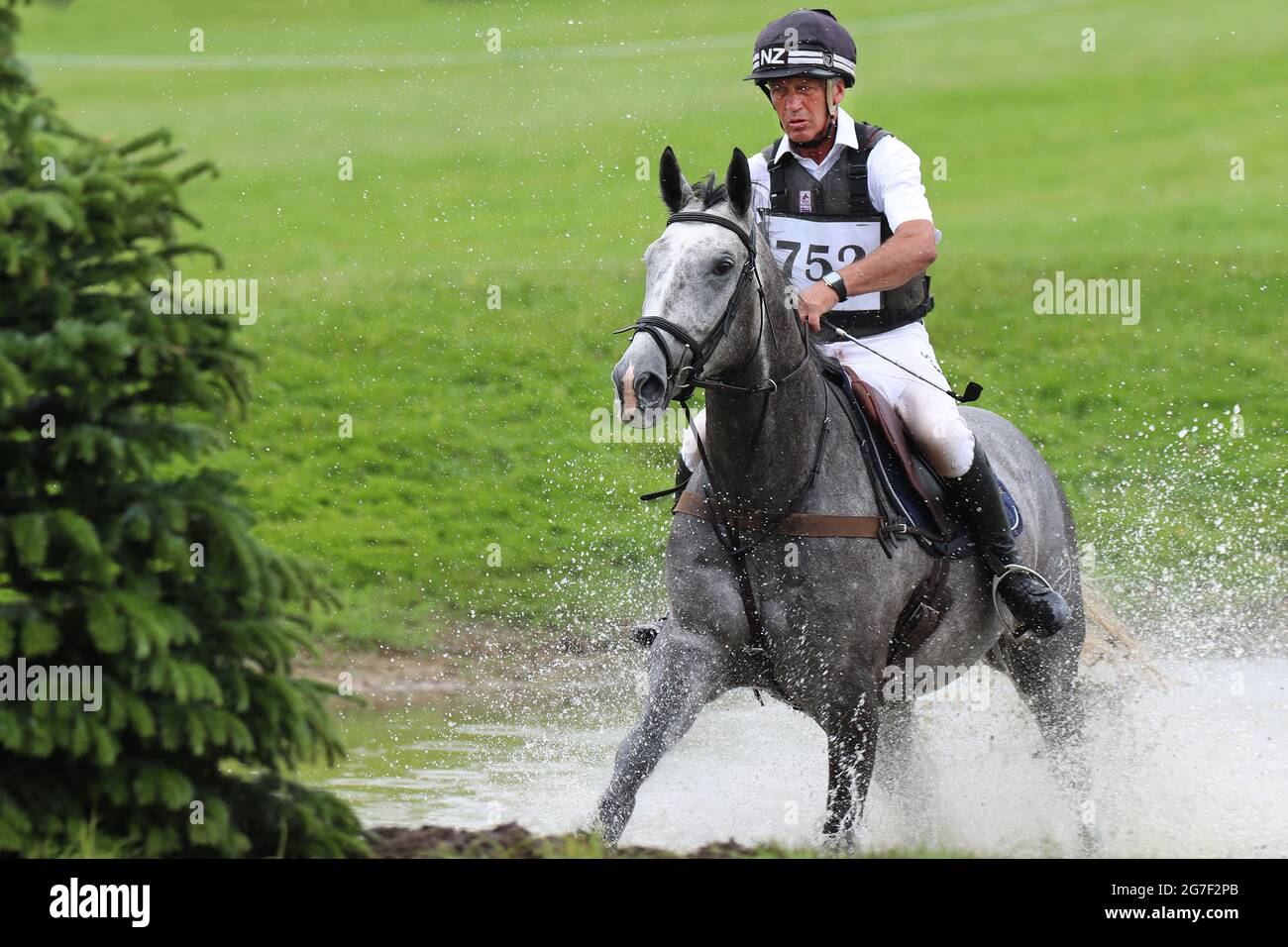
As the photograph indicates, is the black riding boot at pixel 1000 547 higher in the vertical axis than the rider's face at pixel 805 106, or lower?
lower

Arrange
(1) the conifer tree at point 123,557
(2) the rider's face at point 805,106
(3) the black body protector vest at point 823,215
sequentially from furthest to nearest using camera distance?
(3) the black body protector vest at point 823,215 → (2) the rider's face at point 805,106 → (1) the conifer tree at point 123,557

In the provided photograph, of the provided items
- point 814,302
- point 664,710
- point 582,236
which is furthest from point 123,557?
point 582,236

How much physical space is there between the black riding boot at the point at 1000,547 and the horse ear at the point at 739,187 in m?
1.87

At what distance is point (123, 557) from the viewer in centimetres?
554

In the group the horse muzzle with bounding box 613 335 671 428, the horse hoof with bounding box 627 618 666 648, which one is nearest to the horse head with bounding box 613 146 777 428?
the horse muzzle with bounding box 613 335 671 428

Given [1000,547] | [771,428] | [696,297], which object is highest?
[696,297]

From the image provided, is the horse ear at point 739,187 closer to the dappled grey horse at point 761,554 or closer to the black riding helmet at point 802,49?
the dappled grey horse at point 761,554

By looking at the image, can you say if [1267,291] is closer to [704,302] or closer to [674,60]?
[674,60]

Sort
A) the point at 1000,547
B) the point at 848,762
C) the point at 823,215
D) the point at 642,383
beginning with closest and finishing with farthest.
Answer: the point at 642,383
the point at 848,762
the point at 823,215
the point at 1000,547

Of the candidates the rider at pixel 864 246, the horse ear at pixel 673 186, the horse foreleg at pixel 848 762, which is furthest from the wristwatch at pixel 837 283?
the horse foreleg at pixel 848 762

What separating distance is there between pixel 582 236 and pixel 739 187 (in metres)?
18.5

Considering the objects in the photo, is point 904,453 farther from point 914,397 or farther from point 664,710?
point 664,710

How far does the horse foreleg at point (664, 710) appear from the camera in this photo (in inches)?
276

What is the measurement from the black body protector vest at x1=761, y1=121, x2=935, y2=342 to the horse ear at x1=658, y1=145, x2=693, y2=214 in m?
0.94
